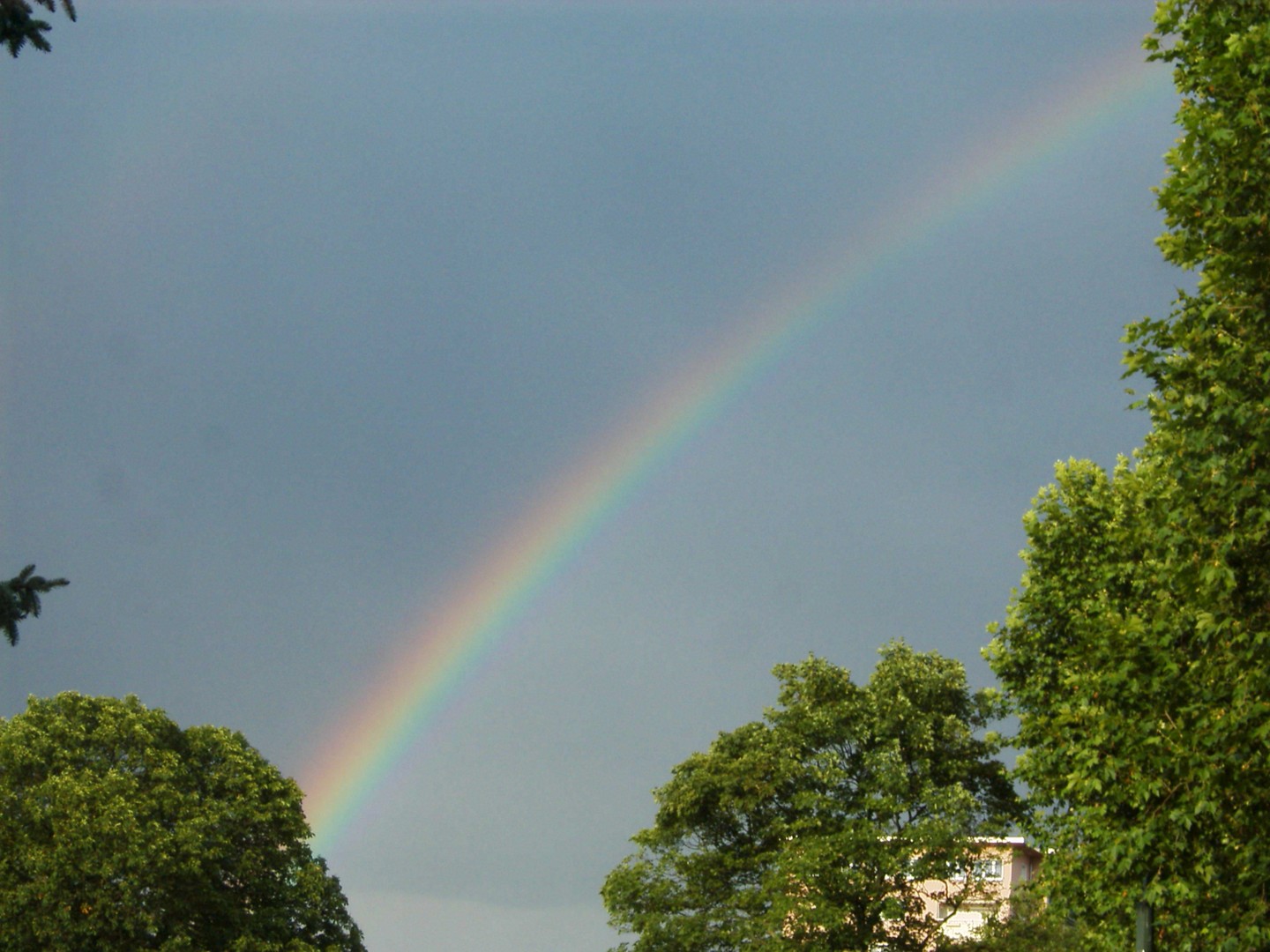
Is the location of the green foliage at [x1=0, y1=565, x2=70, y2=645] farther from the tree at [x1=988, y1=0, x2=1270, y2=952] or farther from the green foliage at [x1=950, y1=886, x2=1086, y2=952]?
the green foliage at [x1=950, y1=886, x2=1086, y2=952]

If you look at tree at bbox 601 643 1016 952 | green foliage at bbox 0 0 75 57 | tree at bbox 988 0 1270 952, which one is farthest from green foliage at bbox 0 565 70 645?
tree at bbox 601 643 1016 952

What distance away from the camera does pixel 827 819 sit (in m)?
51.9

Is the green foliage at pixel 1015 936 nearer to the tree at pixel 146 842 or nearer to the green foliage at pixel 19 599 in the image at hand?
the tree at pixel 146 842

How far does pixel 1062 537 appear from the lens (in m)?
37.8

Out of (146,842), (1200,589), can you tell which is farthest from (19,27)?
(146,842)

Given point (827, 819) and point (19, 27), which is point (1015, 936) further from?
point (19, 27)

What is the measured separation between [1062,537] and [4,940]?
125 feet

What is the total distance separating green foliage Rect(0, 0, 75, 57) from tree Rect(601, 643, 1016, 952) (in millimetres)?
38083

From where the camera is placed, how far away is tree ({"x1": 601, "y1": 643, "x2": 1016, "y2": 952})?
162 feet

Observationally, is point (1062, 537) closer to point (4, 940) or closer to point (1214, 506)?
point (1214, 506)

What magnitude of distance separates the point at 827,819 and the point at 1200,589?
33.5 meters

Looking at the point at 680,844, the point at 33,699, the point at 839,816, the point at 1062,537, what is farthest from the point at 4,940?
the point at 1062,537

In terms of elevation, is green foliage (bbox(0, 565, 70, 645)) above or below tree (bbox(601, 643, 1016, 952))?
below

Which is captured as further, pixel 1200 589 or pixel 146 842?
pixel 146 842
